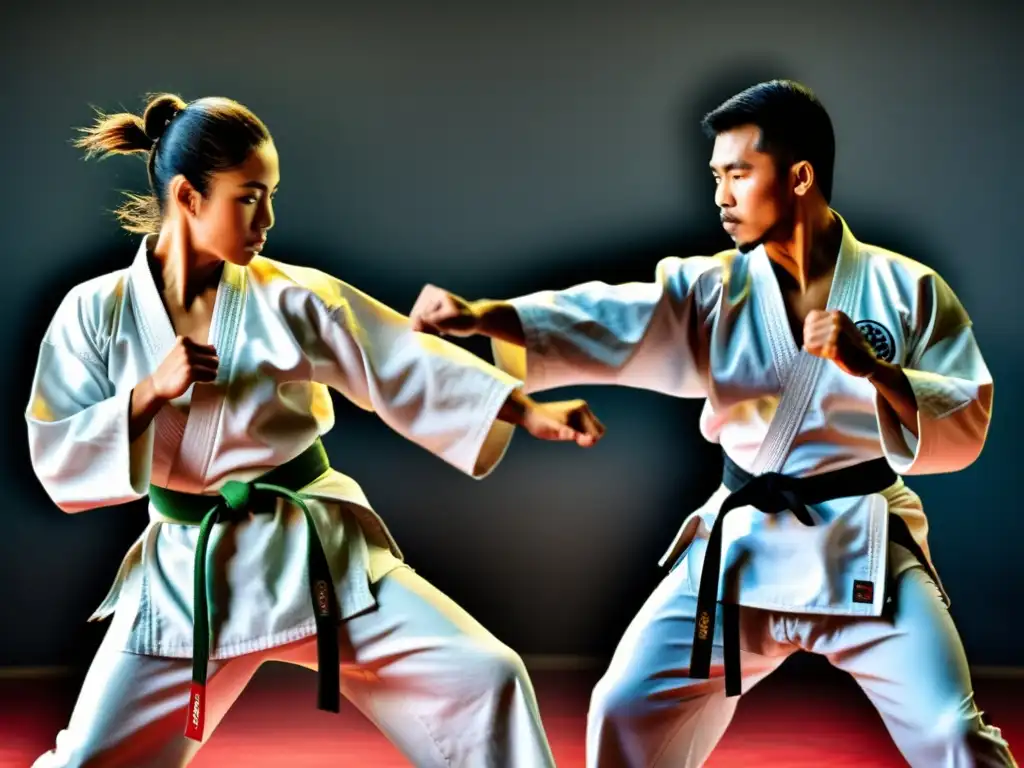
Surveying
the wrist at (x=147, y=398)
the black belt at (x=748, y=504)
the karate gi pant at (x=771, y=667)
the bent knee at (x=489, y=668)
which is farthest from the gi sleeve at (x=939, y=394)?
the wrist at (x=147, y=398)

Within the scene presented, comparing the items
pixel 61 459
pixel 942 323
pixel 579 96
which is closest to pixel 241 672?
pixel 61 459

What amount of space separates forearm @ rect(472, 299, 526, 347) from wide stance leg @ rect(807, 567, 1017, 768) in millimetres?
791

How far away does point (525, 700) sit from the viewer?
8.23ft

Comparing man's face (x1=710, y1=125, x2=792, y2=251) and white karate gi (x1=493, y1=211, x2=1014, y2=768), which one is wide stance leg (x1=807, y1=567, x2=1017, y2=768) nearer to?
white karate gi (x1=493, y1=211, x2=1014, y2=768)

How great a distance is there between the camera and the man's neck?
277cm

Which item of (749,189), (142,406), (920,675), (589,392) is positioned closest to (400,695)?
(142,406)

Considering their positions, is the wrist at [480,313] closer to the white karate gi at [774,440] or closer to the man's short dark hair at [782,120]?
the white karate gi at [774,440]

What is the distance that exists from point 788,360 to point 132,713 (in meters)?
1.38

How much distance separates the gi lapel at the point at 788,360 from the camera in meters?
2.71

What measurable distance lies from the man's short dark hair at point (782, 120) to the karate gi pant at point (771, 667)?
0.83 metres

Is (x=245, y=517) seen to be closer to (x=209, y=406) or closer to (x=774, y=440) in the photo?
(x=209, y=406)

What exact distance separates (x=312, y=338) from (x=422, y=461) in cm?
194

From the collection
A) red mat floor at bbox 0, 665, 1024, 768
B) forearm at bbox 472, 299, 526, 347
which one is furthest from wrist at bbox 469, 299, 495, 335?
red mat floor at bbox 0, 665, 1024, 768

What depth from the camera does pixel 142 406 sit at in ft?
8.20
